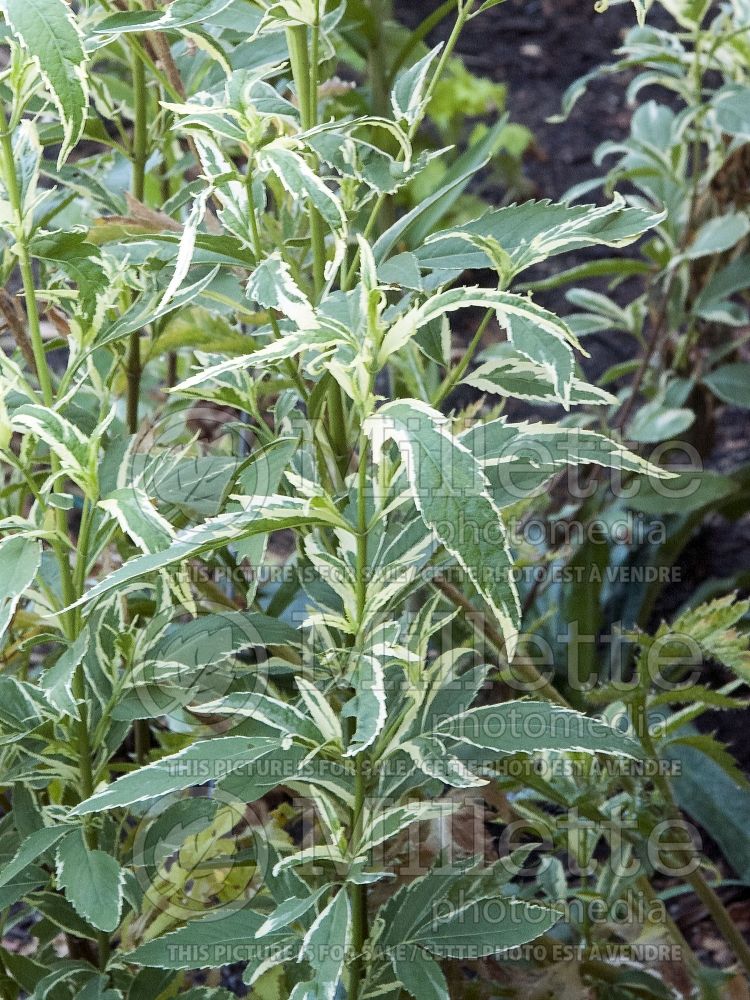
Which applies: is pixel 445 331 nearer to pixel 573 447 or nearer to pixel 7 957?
pixel 573 447

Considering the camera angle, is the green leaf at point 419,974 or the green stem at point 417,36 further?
the green stem at point 417,36

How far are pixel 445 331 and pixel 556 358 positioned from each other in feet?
0.82

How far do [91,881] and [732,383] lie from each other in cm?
118

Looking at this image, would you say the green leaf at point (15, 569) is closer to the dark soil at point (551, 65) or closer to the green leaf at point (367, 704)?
the green leaf at point (367, 704)

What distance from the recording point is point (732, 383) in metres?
1.55

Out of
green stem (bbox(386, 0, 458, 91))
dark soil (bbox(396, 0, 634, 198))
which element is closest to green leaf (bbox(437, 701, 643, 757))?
green stem (bbox(386, 0, 458, 91))

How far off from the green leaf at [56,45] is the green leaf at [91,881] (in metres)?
0.46

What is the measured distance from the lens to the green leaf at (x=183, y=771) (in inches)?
24.2

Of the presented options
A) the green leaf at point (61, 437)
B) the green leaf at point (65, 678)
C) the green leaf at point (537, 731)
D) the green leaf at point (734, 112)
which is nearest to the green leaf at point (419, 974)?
the green leaf at point (537, 731)

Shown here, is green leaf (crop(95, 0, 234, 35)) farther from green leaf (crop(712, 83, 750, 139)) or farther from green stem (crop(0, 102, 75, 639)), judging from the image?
green leaf (crop(712, 83, 750, 139))

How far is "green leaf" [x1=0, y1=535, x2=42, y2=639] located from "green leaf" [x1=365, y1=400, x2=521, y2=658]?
0.85 ft

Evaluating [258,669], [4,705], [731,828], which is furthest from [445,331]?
[731,828]

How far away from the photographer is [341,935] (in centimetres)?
63

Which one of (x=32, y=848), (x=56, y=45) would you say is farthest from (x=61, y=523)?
(x=56, y=45)
